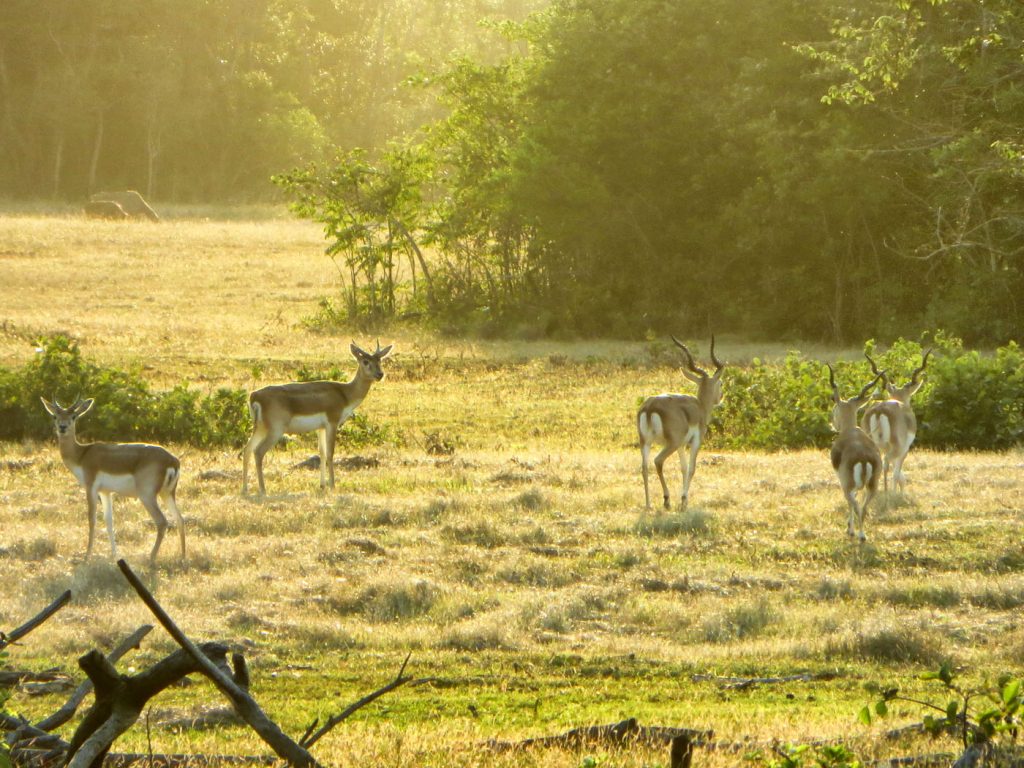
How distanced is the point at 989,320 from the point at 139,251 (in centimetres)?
2255

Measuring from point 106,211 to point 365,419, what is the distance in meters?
A: 32.5

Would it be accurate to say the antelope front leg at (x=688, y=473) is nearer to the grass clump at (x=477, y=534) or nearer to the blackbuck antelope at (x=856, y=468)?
the blackbuck antelope at (x=856, y=468)

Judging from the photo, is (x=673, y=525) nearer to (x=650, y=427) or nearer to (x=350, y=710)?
(x=650, y=427)

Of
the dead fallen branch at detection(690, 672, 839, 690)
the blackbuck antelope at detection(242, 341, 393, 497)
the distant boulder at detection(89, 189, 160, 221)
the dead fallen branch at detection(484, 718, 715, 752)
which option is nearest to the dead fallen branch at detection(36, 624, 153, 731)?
the dead fallen branch at detection(484, 718, 715, 752)

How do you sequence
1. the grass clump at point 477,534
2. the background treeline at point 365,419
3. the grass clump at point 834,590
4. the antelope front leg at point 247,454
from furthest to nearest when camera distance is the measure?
the background treeline at point 365,419 → the antelope front leg at point 247,454 → the grass clump at point 477,534 → the grass clump at point 834,590

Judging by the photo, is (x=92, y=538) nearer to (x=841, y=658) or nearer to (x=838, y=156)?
(x=841, y=658)

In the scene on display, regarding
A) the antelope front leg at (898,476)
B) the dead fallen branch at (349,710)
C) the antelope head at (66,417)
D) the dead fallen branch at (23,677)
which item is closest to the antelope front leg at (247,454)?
the antelope head at (66,417)

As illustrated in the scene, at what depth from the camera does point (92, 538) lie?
11180mm

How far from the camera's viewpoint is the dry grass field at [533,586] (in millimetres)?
7426

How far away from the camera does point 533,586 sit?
410 inches

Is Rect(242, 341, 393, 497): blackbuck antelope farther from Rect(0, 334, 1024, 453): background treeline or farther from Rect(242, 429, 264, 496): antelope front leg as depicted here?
Rect(0, 334, 1024, 453): background treeline

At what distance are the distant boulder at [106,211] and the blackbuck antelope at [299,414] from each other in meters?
34.9

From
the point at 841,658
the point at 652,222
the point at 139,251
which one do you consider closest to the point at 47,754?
the point at 841,658

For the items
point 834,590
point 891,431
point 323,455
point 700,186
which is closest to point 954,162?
point 700,186
